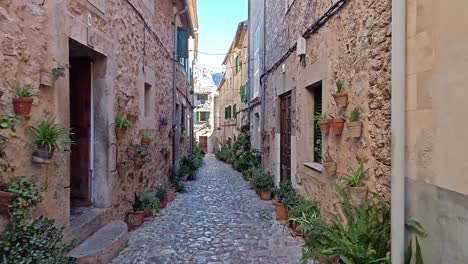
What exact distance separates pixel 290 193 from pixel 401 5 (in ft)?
13.9

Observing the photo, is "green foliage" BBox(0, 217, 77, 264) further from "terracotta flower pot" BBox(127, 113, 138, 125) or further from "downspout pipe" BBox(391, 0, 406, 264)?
"terracotta flower pot" BBox(127, 113, 138, 125)

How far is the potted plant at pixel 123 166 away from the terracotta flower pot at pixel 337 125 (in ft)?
9.78

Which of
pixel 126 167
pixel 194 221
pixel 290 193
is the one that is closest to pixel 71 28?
pixel 126 167

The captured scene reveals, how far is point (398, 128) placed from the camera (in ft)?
8.61

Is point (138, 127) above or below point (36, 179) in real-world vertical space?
above

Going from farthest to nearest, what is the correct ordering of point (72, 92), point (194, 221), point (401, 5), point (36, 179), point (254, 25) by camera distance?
point (254, 25) → point (194, 221) → point (72, 92) → point (36, 179) → point (401, 5)

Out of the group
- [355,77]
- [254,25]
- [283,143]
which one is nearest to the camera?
[355,77]

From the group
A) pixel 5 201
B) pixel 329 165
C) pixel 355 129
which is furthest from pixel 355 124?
pixel 5 201

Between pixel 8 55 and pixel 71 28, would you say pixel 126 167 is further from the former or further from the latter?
pixel 8 55

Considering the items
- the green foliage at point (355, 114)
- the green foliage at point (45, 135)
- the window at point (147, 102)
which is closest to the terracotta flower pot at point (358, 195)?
the green foliage at point (355, 114)

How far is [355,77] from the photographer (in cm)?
362

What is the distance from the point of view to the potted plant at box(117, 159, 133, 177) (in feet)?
17.0

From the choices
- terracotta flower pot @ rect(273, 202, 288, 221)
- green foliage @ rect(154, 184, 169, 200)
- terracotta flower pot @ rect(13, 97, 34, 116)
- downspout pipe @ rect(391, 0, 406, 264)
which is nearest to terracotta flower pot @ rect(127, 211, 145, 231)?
green foliage @ rect(154, 184, 169, 200)

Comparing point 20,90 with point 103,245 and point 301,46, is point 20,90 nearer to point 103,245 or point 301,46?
point 103,245
